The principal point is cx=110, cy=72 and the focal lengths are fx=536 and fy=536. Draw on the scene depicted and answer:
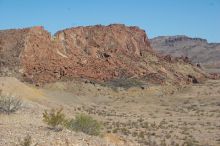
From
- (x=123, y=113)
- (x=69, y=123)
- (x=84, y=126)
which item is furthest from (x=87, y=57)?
(x=69, y=123)

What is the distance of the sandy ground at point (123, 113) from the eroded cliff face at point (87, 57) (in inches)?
110

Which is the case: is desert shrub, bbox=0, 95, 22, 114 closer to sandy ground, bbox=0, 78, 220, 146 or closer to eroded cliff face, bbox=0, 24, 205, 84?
sandy ground, bbox=0, 78, 220, 146

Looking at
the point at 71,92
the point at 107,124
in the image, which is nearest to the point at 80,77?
the point at 71,92

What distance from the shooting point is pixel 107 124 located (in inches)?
1387

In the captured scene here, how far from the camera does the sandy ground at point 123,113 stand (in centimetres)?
1638

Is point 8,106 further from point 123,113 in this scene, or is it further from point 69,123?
point 123,113

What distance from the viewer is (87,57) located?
62844 mm

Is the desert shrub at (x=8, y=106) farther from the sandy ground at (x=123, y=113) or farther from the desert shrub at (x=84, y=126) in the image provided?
the desert shrub at (x=84, y=126)

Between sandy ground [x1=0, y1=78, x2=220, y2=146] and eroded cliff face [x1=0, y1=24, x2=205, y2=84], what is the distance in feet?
9.15

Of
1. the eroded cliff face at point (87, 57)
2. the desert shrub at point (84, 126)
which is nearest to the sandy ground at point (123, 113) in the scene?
the desert shrub at point (84, 126)

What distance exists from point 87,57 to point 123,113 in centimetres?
1894

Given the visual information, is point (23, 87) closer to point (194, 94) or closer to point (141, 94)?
point (141, 94)

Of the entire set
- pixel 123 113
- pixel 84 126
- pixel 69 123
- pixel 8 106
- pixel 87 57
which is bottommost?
pixel 123 113

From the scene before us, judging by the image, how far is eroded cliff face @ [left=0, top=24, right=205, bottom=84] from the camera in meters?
56.6
